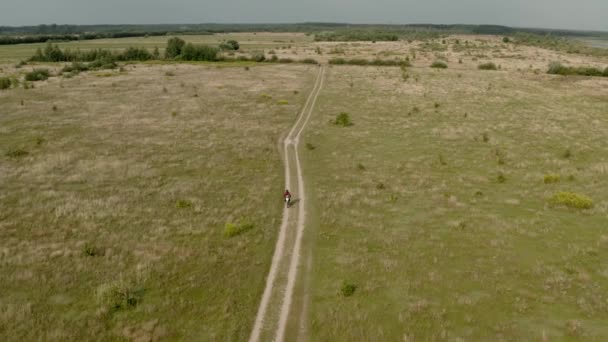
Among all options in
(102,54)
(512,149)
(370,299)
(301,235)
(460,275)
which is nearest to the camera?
(370,299)

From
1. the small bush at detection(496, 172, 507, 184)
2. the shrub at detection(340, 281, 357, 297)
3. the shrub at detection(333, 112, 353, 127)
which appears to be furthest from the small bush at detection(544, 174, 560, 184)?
the shrub at detection(333, 112, 353, 127)

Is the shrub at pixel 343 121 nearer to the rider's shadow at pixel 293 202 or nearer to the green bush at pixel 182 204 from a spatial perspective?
the rider's shadow at pixel 293 202

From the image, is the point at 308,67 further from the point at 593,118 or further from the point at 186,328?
the point at 186,328

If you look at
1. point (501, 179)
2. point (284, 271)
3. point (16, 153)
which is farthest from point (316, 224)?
point (16, 153)

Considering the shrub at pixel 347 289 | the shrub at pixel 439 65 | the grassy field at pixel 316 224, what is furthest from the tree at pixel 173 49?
the shrub at pixel 347 289

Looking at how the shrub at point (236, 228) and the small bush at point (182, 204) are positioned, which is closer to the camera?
the shrub at point (236, 228)

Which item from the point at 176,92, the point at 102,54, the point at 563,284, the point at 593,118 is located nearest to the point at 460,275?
the point at 563,284

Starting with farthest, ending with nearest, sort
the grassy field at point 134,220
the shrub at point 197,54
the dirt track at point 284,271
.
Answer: the shrub at point 197,54
the grassy field at point 134,220
the dirt track at point 284,271
